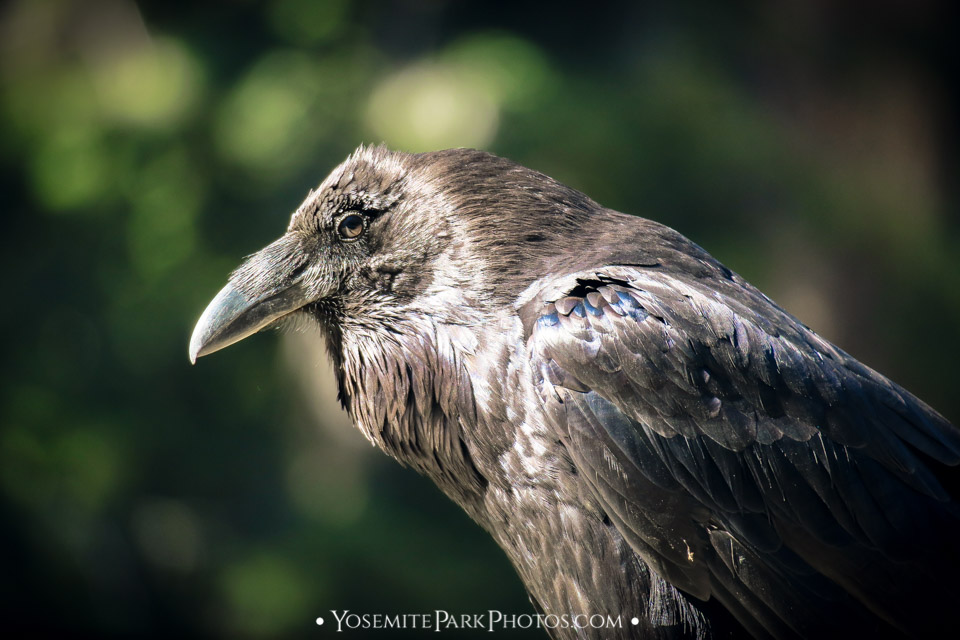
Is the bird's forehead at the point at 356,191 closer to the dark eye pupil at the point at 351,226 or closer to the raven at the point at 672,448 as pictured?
the dark eye pupil at the point at 351,226

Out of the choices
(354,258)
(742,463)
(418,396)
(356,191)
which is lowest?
(742,463)

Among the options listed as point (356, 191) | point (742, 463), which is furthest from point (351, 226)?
point (742, 463)

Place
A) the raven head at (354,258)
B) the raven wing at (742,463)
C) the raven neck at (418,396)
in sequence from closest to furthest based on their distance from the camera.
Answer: the raven wing at (742,463) < the raven neck at (418,396) < the raven head at (354,258)

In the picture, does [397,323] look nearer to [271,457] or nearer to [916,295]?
[271,457]

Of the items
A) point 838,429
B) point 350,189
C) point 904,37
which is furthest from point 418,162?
point 904,37

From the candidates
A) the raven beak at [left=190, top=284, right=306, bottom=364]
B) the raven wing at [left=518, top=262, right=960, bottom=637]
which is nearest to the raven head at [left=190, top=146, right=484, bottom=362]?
the raven beak at [left=190, top=284, right=306, bottom=364]

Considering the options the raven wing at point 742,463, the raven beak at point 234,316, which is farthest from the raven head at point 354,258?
the raven wing at point 742,463

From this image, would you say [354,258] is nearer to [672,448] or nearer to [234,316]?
[234,316]
